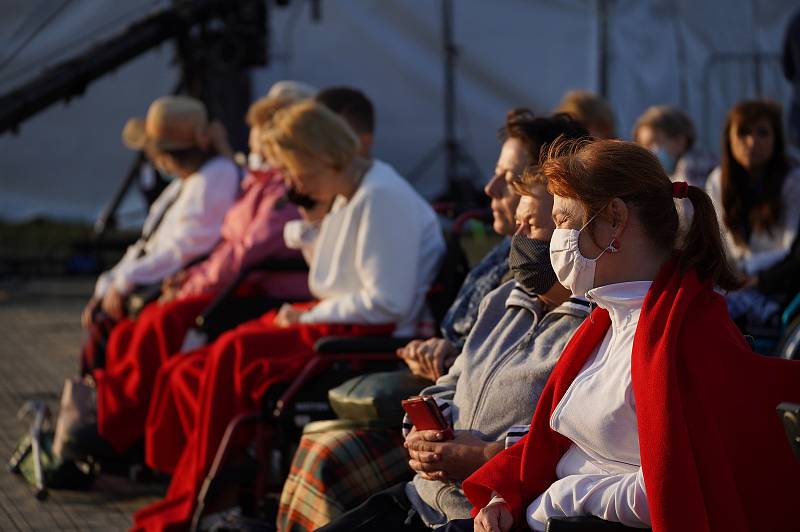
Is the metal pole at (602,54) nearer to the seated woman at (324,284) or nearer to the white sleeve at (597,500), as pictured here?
the seated woman at (324,284)

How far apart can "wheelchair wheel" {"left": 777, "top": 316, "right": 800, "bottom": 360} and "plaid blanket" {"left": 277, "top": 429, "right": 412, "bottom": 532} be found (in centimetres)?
137

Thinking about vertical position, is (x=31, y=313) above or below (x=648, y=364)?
below

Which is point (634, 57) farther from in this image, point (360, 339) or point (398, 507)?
point (398, 507)

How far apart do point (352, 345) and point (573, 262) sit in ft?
5.98

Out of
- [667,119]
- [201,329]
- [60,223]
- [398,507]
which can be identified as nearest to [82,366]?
[201,329]

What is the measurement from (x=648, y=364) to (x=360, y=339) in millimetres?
2014

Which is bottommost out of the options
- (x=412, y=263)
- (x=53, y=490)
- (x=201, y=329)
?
(x=53, y=490)

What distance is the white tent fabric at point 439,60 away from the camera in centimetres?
1138

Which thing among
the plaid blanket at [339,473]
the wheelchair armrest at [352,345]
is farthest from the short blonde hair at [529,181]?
the wheelchair armrest at [352,345]

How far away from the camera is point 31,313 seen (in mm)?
10305

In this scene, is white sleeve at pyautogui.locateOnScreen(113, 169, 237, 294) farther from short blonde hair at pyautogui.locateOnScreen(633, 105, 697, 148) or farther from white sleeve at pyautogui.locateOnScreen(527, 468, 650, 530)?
white sleeve at pyautogui.locateOnScreen(527, 468, 650, 530)

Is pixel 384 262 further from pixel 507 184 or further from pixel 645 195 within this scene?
pixel 645 195

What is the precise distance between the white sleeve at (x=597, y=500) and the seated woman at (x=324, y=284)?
200 cm

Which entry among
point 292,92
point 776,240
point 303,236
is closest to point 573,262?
point 303,236
